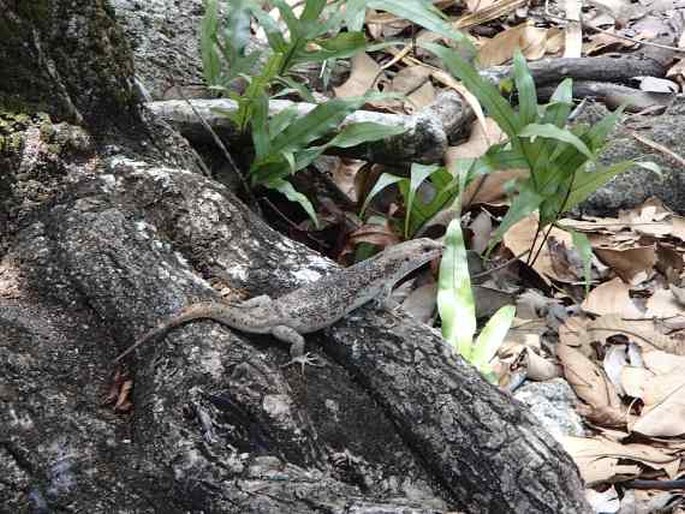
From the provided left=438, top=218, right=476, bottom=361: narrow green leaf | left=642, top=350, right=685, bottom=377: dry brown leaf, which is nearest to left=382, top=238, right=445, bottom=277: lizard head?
left=438, top=218, right=476, bottom=361: narrow green leaf

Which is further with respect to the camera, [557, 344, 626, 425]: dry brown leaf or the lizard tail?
[557, 344, 626, 425]: dry brown leaf

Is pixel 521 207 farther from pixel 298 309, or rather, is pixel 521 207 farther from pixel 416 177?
pixel 298 309

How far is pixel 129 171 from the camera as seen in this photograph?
3920 millimetres

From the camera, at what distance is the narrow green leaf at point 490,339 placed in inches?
179

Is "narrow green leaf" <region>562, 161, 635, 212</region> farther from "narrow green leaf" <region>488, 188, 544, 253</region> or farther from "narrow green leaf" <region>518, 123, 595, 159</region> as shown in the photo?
"narrow green leaf" <region>518, 123, 595, 159</region>

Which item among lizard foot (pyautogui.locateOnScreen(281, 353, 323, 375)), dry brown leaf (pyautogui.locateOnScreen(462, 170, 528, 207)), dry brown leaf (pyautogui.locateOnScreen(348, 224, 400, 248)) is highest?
lizard foot (pyautogui.locateOnScreen(281, 353, 323, 375))

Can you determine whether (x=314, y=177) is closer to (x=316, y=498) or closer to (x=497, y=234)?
(x=497, y=234)

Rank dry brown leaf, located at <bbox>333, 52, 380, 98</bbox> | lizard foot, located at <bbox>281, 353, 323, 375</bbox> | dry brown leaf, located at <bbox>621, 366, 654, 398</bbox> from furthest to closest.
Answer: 1. dry brown leaf, located at <bbox>333, 52, 380, 98</bbox>
2. dry brown leaf, located at <bbox>621, 366, 654, 398</bbox>
3. lizard foot, located at <bbox>281, 353, 323, 375</bbox>

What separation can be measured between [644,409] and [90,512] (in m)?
2.73

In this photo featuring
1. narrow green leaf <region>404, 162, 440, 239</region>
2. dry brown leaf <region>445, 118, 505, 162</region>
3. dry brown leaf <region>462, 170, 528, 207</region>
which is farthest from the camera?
dry brown leaf <region>445, 118, 505, 162</region>

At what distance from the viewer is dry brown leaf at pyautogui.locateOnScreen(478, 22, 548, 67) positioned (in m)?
7.20

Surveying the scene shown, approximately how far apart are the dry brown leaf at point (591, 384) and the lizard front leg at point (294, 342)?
174 cm

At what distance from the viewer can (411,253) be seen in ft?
15.2

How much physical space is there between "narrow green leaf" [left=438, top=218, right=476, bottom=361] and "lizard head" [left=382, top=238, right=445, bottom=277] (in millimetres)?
70
